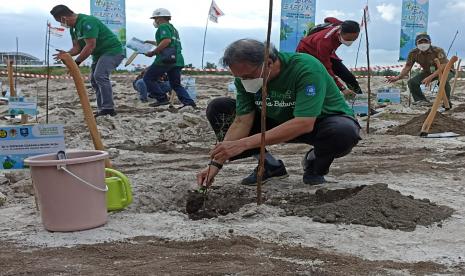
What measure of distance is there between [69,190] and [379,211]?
160 cm

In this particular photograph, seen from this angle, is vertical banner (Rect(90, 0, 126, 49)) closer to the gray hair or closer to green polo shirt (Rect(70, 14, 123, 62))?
green polo shirt (Rect(70, 14, 123, 62))

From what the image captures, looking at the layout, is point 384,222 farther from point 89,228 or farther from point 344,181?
point 89,228

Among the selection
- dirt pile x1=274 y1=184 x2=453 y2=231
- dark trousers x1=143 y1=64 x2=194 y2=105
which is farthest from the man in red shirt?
dark trousers x1=143 y1=64 x2=194 y2=105

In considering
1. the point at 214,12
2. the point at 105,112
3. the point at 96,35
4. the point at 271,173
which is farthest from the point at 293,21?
the point at 271,173

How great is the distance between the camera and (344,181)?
3971 millimetres

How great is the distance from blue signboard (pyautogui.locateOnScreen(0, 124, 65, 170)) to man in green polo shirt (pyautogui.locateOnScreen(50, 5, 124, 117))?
3.96 m

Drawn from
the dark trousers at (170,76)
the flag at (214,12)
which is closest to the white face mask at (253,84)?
the dark trousers at (170,76)

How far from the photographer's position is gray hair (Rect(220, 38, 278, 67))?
3.00m

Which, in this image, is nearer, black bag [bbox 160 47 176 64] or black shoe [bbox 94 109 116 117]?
black shoe [bbox 94 109 116 117]

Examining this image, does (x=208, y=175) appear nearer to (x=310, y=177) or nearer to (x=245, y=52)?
(x=245, y=52)

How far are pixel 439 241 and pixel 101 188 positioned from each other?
1.66 meters

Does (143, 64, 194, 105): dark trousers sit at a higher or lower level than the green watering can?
higher

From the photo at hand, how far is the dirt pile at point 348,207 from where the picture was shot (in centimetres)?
284

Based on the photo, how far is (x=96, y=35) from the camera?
7.18m
